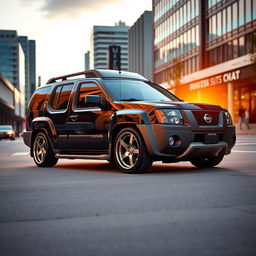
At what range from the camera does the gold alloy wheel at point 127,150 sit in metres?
8.41

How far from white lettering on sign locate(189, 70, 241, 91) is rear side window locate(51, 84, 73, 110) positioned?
3764cm

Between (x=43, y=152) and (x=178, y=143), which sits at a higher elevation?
(x=178, y=143)

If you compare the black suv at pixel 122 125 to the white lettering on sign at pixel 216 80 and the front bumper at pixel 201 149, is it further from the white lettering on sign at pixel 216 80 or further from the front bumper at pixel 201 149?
the white lettering on sign at pixel 216 80

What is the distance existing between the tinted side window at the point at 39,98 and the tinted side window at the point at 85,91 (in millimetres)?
1235

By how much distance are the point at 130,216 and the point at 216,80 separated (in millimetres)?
48044

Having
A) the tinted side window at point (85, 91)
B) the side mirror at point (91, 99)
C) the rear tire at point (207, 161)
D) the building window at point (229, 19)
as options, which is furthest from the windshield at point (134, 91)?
the building window at point (229, 19)

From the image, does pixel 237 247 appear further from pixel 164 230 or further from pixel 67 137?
pixel 67 137

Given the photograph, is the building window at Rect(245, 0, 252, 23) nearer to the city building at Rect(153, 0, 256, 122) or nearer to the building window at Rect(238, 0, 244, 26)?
the city building at Rect(153, 0, 256, 122)

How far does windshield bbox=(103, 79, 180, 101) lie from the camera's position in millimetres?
9281

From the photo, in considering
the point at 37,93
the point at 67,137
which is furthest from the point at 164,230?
the point at 37,93

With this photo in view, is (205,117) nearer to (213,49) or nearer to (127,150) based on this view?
(127,150)

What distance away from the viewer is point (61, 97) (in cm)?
1030

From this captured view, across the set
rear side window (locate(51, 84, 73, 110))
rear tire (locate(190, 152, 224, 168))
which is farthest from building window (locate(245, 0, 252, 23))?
rear tire (locate(190, 152, 224, 168))

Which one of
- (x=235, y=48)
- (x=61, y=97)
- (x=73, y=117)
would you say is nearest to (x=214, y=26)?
(x=235, y=48)
